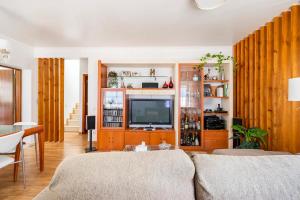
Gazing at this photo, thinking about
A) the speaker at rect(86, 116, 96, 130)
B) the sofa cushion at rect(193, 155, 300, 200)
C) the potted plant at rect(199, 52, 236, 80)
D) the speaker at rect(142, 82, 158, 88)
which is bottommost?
the speaker at rect(86, 116, 96, 130)

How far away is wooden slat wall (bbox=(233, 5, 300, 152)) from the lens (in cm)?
265

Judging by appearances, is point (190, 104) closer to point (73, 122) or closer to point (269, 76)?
point (269, 76)

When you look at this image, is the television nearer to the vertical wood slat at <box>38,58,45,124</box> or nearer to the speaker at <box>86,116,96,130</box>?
the speaker at <box>86,116,96,130</box>

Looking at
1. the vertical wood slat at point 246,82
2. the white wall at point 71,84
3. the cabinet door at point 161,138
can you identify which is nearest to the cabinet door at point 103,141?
the cabinet door at point 161,138

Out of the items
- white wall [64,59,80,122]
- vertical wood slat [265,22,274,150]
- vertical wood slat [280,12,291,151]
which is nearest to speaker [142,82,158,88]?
vertical wood slat [265,22,274,150]

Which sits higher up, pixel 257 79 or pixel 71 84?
pixel 71 84

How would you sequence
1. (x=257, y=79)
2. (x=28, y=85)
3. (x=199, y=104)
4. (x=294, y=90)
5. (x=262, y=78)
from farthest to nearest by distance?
(x=28, y=85) → (x=199, y=104) → (x=257, y=79) → (x=262, y=78) → (x=294, y=90)

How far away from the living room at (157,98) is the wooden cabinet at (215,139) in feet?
0.07

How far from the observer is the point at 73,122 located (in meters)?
7.16

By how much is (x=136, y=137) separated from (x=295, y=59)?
10.6 ft

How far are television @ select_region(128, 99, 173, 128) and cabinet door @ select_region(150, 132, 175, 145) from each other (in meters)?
0.28

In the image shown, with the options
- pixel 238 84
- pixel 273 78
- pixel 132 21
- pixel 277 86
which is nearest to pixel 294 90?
pixel 277 86

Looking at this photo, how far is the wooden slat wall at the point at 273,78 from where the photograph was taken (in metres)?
2.65

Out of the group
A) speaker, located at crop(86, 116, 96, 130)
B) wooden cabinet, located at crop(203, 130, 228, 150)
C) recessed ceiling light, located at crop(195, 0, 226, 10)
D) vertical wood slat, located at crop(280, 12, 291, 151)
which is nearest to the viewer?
recessed ceiling light, located at crop(195, 0, 226, 10)
